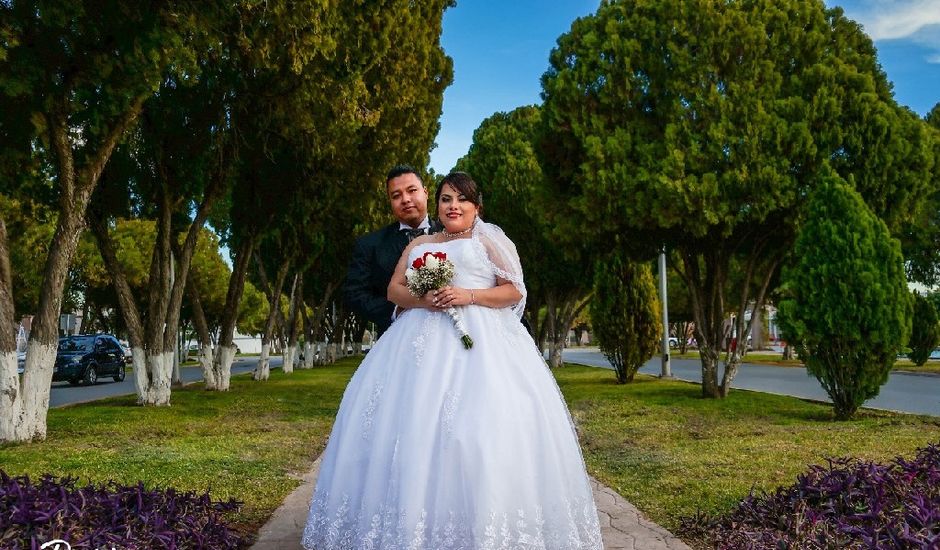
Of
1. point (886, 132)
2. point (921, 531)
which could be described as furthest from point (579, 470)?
point (886, 132)

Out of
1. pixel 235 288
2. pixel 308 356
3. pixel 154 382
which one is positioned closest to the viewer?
pixel 154 382

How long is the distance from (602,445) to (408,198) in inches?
235

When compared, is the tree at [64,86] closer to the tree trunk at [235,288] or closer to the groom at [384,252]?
the groom at [384,252]

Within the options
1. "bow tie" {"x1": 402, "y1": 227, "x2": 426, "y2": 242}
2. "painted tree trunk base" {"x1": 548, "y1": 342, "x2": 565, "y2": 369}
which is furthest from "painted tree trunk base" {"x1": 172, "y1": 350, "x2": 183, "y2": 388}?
"bow tie" {"x1": 402, "y1": 227, "x2": 426, "y2": 242}

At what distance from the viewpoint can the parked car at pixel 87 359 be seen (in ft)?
88.8

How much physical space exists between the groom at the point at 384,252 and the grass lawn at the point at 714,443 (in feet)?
8.69

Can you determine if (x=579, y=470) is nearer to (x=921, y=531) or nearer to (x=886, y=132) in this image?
(x=921, y=531)

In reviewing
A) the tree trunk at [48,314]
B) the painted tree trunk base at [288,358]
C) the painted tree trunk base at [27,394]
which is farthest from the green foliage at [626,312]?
the painted tree trunk base at [27,394]

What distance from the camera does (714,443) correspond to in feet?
30.9

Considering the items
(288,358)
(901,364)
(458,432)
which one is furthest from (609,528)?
(901,364)

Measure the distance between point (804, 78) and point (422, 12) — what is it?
8295 mm

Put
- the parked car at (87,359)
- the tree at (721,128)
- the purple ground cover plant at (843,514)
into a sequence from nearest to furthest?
the purple ground cover plant at (843,514), the tree at (721,128), the parked car at (87,359)

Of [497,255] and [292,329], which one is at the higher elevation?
[497,255]

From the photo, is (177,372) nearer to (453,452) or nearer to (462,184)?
(462,184)
